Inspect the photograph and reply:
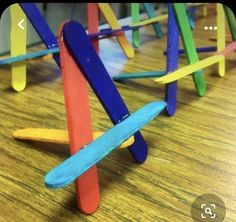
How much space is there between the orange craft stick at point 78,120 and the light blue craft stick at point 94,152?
0.13 ft

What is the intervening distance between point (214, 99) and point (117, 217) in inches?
20.9

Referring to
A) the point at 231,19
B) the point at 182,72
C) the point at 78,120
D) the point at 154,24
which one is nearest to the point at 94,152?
the point at 78,120

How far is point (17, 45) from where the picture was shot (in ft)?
3.11

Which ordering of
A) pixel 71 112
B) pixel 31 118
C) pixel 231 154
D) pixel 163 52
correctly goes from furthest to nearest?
pixel 163 52 < pixel 31 118 < pixel 231 154 < pixel 71 112

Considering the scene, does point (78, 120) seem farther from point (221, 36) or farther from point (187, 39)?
point (221, 36)

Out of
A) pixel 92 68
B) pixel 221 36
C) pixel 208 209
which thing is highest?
pixel 92 68

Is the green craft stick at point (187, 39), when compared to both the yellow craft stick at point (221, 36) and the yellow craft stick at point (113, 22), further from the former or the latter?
the yellow craft stick at point (113, 22)

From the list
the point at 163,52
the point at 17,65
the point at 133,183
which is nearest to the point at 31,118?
the point at 17,65

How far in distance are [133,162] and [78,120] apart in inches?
7.3

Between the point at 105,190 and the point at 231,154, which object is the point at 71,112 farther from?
the point at 231,154

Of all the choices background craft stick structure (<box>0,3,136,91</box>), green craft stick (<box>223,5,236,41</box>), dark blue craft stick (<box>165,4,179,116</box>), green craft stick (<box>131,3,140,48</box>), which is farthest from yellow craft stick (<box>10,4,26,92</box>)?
green craft stick (<box>223,5,236,41</box>)

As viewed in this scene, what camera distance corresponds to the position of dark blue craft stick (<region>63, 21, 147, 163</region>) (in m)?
0.49

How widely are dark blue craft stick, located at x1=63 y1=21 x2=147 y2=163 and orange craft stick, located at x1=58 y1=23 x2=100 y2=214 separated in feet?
0.03

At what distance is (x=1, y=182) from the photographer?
1.87 feet
